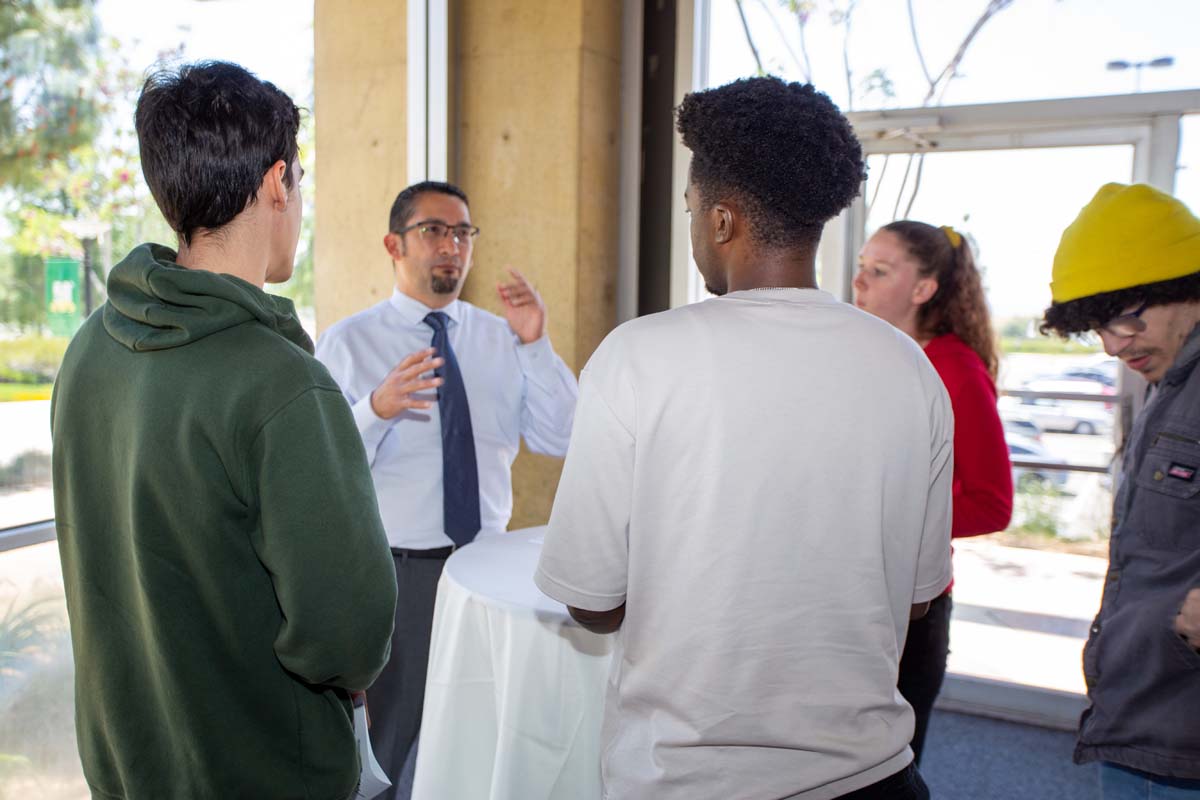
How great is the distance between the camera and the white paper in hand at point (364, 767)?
1263 millimetres

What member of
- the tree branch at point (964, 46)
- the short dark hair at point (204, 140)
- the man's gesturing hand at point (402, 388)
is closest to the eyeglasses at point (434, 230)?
the man's gesturing hand at point (402, 388)

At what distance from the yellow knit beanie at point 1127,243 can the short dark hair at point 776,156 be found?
0.64 m

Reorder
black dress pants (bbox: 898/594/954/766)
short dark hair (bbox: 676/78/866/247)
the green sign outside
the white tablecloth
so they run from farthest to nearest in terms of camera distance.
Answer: the green sign outside → black dress pants (bbox: 898/594/954/766) → the white tablecloth → short dark hair (bbox: 676/78/866/247)

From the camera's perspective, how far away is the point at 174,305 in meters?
1.02

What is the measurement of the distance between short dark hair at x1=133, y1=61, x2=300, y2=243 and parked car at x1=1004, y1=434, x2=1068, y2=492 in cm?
317

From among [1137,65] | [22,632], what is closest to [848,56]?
[1137,65]

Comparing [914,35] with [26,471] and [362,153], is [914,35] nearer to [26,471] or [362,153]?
[362,153]

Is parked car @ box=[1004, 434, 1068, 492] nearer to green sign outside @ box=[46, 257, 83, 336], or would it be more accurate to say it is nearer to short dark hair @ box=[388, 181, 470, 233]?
short dark hair @ box=[388, 181, 470, 233]

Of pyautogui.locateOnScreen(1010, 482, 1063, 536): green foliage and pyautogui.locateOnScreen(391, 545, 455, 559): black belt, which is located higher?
pyautogui.locateOnScreen(391, 545, 455, 559): black belt

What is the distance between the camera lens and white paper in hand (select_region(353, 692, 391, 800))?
126cm

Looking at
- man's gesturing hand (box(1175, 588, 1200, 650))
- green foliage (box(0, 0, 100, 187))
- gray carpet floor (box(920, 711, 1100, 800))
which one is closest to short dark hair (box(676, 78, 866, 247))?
man's gesturing hand (box(1175, 588, 1200, 650))

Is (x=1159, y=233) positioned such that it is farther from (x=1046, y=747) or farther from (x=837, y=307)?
(x=1046, y=747)

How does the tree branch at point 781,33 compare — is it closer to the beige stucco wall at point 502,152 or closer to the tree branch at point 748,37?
the tree branch at point 748,37

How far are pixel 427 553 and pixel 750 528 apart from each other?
1.55 m
